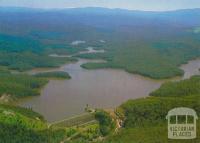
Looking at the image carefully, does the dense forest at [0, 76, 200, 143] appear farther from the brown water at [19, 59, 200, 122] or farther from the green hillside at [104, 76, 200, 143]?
the brown water at [19, 59, 200, 122]

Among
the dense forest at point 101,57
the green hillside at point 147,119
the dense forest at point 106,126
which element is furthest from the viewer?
the dense forest at point 101,57

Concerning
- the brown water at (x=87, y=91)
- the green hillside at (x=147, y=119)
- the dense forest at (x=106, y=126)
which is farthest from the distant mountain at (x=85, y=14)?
the dense forest at (x=106, y=126)

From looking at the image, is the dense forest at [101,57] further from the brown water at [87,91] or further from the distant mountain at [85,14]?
the brown water at [87,91]

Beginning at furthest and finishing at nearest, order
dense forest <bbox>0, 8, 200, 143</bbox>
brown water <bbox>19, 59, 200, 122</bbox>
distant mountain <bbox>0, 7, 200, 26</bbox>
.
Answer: distant mountain <bbox>0, 7, 200, 26</bbox>, brown water <bbox>19, 59, 200, 122</bbox>, dense forest <bbox>0, 8, 200, 143</bbox>

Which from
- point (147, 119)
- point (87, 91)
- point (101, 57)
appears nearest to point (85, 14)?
point (101, 57)

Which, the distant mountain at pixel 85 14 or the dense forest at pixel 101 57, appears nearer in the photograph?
the dense forest at pixel 101 57

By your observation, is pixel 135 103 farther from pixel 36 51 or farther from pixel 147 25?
pixel 147 25

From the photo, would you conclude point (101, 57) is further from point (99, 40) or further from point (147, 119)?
point (147, 119)

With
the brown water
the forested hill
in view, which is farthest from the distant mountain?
the brown water

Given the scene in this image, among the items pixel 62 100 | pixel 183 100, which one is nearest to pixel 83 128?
pixel 183 100
